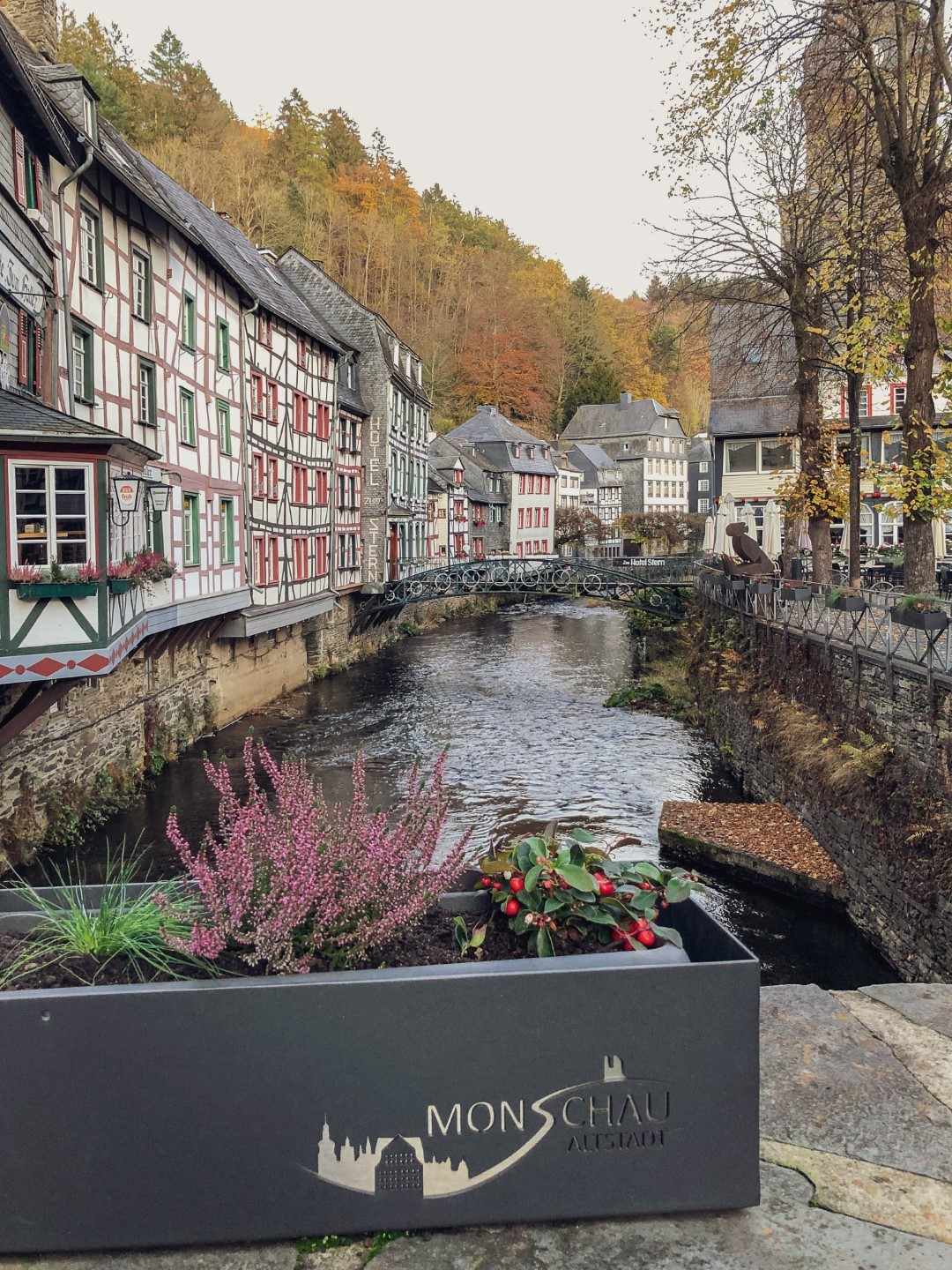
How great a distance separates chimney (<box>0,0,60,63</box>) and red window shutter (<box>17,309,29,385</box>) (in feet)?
19.9

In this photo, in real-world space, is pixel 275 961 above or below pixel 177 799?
above

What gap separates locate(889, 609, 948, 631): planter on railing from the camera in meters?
10.5

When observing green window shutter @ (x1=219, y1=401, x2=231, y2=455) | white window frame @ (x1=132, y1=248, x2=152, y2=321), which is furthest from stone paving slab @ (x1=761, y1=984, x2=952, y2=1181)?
green window shutter @ (x1=219, y1=401, x2=231, y2=455)

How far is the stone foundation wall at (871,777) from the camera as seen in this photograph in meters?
9.70

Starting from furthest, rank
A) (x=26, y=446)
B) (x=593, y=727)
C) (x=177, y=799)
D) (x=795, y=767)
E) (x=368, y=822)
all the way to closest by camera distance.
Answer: (x=593, y=727)
(x=177, y=799)
(x=795, y=767)
(x=26, y=446)
(x=368, y=822)

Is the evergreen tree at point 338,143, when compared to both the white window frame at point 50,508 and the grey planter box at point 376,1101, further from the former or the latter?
the grey planter box at point 376,1101

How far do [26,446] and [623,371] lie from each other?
255 feet

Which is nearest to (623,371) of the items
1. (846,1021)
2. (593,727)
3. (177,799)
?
(593,727)

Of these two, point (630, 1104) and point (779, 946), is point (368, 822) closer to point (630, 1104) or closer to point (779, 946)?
point (630, 1104)

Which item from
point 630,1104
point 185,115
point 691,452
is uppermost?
point 185,115

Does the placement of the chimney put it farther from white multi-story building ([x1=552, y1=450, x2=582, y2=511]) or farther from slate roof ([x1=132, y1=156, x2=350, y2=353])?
white multi-story building ([x1=552, y1=450, x2=582, y2=511])

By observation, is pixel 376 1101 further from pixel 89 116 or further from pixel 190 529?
pixel 190 529

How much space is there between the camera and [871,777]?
11.5 meters

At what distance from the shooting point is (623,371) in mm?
83625
